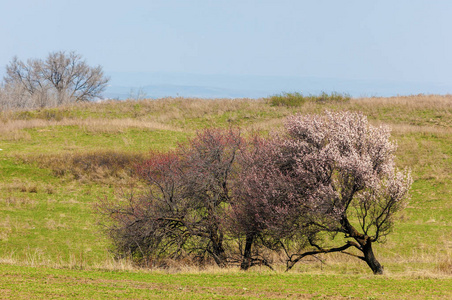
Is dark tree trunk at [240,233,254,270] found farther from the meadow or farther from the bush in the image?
the bush

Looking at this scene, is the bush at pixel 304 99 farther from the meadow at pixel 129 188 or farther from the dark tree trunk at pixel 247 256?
the dark tree trunk at pixel 247 256

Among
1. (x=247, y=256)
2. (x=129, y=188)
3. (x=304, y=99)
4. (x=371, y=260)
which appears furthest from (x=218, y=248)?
(x=304, y=99)

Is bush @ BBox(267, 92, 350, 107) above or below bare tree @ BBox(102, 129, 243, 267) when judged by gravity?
above

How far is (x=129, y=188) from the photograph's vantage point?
3562cm

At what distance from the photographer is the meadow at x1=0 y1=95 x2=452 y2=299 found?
14359mm

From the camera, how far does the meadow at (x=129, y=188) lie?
14359 millimetres

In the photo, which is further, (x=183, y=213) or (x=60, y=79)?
(x=60, y=79)

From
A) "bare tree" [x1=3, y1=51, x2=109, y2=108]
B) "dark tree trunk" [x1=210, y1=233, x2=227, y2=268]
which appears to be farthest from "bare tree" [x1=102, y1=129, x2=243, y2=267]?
"bare tree" [x1=3, y1=51, x2=109, y2=108]

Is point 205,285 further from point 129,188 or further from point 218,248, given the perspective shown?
point 129,188

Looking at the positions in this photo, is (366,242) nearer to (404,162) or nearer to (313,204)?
(313,204)

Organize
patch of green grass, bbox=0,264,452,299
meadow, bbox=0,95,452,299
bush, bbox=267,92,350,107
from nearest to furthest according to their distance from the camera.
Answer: patch of green grass, bbox=0,264,452,299
meadow, bbox=0,95,452,299
bush, bbox=267,92,350,107

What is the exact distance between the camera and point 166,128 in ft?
173

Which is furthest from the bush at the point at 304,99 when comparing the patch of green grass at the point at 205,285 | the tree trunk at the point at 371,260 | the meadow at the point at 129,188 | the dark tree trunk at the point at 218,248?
the patch of green grass at the point at 205,285

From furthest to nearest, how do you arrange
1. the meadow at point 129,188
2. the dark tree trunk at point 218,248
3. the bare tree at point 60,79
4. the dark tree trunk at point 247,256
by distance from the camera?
the bare tree at point 60,79
the dark tree trunk at point 218,248
the dark tree trunk at point 247,256
the meadow at point 129,188
